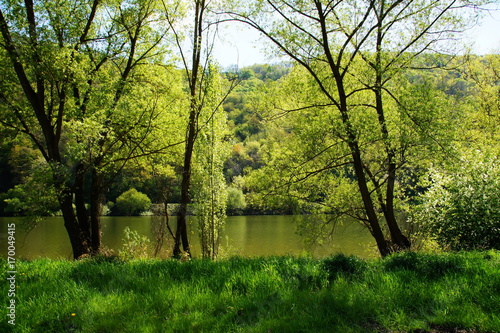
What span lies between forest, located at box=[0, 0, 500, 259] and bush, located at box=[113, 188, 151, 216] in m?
50.4

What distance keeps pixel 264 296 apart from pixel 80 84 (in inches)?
325

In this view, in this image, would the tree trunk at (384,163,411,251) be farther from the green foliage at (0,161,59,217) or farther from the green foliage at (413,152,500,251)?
the green foliage at (0,161,59,217)

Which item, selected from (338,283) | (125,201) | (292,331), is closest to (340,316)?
(292,331)

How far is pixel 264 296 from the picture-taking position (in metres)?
4.12

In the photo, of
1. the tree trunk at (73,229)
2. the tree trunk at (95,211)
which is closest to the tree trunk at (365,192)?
the tree trunk at (95,211)

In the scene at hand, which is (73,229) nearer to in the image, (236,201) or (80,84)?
(80,84)

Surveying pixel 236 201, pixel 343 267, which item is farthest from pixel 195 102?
pixel 236 201

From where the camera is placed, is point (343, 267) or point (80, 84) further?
point (80, 84)

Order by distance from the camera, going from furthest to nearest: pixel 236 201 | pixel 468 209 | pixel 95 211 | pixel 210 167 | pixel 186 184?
pixel 236 201 → pixel 95 211 → pixel 186 184 → pixel 210 167 → pixel 468 209

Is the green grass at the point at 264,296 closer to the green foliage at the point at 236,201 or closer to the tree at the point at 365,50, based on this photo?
the tree at the point at 365,50

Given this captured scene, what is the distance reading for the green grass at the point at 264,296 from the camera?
3490 millimetres

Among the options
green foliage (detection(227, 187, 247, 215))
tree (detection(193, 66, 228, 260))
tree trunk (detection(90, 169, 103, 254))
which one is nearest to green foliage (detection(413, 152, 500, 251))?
tree (detection(193, 66, 228, 260))

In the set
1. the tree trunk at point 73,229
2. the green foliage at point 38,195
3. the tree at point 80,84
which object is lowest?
the tree trunk at point 73,229

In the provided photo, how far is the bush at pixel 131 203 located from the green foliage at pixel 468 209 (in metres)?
57.0
